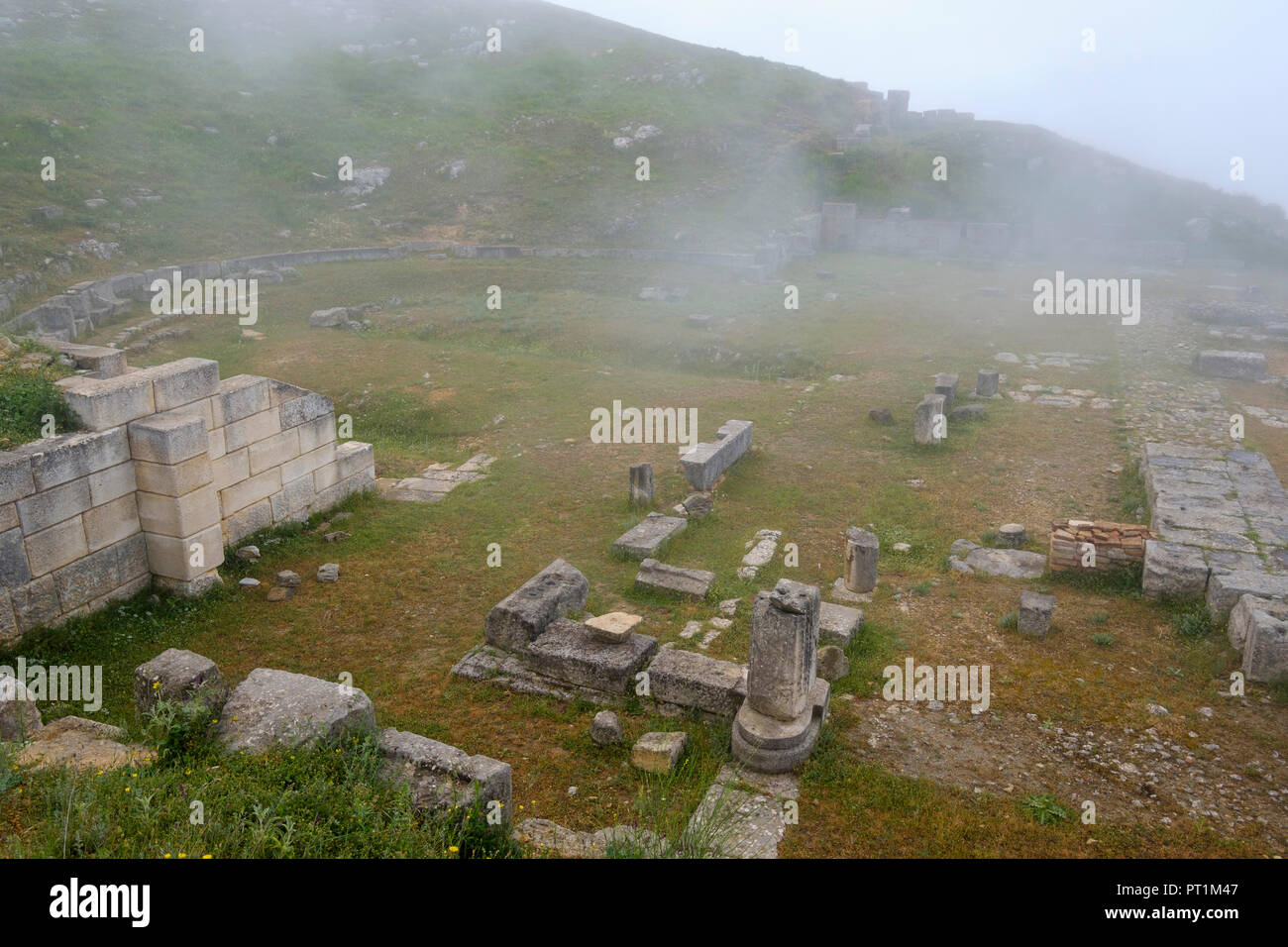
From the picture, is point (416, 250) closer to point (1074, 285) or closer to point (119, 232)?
point (119, 232)

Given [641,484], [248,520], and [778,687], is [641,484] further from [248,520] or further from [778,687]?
[778,687]

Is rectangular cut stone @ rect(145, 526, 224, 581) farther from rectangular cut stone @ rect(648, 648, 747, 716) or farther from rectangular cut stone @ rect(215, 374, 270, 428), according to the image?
rectangular cut stone @ rect(648, 648, 747, 716)

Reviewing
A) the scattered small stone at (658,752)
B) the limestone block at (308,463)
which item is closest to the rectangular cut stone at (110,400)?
the limestone block at (308,463)

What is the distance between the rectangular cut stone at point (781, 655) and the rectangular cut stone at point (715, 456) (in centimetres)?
558

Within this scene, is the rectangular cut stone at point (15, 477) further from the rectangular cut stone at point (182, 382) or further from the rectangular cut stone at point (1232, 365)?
the rectangular cut stone at point (1232, 365)

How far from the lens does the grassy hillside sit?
27.4 m

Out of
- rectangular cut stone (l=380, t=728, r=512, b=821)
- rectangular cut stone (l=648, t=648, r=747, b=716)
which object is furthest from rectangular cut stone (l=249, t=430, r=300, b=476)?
rectangular cut stone (l=648, t=648, r=747, b=716)

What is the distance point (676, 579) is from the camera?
9.79 metres

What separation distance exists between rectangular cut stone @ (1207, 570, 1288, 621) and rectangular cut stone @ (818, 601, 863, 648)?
11.3 feet

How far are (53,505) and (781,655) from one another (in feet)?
22.1

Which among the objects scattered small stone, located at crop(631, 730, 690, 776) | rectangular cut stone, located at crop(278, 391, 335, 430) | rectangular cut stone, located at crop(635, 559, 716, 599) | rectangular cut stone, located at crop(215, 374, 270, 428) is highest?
rectangular cut stone, located at crop(215, 374, 270, 428)

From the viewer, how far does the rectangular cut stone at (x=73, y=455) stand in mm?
8031

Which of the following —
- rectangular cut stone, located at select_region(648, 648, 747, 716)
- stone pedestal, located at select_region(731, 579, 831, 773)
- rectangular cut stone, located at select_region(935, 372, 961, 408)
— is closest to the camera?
stone pedestal, located at select_region(731, 579, 831, 773)

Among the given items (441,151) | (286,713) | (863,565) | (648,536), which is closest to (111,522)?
(286,713)
